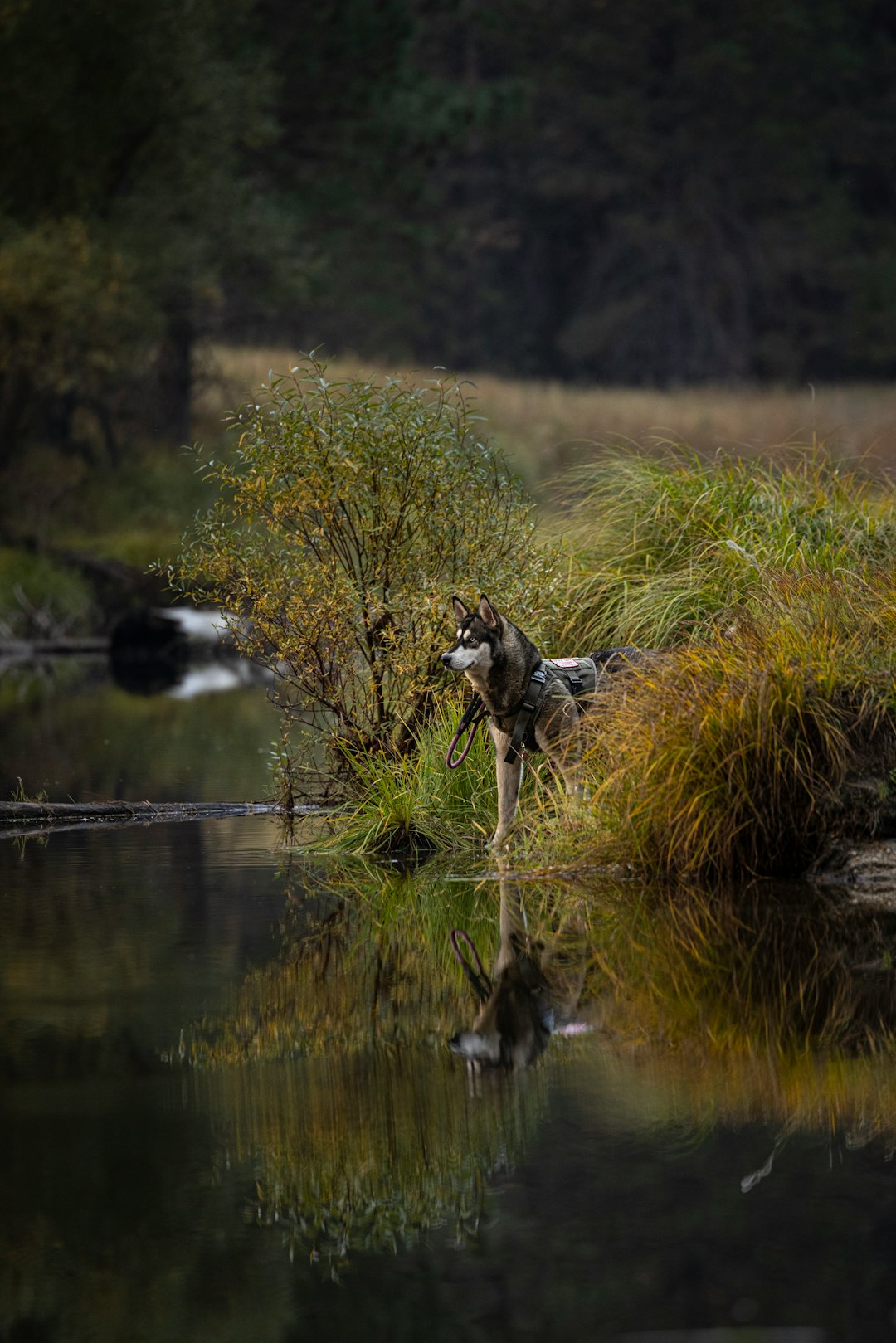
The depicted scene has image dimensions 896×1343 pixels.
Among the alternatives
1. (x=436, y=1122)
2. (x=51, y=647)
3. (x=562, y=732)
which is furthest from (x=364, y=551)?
(x=51, y=647)

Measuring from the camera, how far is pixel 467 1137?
15.6 ft

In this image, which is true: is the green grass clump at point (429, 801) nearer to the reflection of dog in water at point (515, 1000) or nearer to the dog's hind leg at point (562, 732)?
the dog's hind leg at point (562, 732)

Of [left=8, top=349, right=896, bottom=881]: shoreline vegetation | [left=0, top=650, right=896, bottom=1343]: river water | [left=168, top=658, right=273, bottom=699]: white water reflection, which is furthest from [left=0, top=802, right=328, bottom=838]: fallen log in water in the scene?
[left=168, top=658, right=273, bottom=699]: white water reflection

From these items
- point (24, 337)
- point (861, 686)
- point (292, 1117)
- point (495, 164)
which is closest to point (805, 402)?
point (24, 337)

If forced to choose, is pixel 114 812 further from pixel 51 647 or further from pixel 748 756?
pixel 51 647

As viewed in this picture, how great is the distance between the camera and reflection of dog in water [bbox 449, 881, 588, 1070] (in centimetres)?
563

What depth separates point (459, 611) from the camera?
8.51 metres

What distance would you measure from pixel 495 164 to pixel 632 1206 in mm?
60662

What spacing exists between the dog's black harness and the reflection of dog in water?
1328mm

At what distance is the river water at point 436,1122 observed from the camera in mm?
3830

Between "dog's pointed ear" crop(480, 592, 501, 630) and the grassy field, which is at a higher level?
"dog's pointed ear" crop(480, 592, 501, 630)

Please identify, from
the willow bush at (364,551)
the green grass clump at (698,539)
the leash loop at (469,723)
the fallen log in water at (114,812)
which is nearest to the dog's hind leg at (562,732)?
the leash loop at (469,723)

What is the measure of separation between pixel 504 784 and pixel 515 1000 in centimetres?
265

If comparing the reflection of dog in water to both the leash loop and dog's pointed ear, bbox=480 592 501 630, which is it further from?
dog's pointed ear, bbox=480 592 501 630
